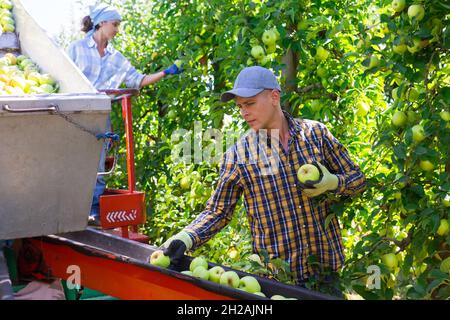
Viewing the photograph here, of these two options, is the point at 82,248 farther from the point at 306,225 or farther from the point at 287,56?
the point at 287,56

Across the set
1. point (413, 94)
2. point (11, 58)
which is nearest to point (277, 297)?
point (413, 94)

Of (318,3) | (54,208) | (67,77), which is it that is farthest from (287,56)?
(54,208)

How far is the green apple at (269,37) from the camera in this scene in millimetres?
3406

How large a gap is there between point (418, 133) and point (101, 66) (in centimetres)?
282

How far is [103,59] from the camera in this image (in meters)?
4.86

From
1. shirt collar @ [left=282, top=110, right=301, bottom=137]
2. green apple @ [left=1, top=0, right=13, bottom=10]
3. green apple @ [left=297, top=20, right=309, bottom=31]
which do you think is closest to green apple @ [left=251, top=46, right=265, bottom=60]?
green apple @ [left=297, top=20, right=309, bottom=31]

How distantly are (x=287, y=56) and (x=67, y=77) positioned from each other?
44.6 inches

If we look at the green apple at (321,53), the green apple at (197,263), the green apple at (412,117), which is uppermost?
the green apple at (321,53)

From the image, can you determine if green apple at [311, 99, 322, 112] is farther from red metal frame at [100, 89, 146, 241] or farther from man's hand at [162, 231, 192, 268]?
man's hand at [162, 231, 192, 268]

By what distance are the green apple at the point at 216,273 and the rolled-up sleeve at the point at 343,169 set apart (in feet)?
1.88

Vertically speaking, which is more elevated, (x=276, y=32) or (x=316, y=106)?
(x=276, y=32)

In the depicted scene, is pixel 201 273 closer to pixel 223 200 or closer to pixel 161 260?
pixel 161 260

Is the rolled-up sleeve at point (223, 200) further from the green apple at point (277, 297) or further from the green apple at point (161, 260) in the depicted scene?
the green apple at point (277, 297)

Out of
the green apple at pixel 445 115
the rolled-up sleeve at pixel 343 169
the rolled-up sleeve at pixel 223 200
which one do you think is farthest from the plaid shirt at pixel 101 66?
the green apple at pixel 445 115
